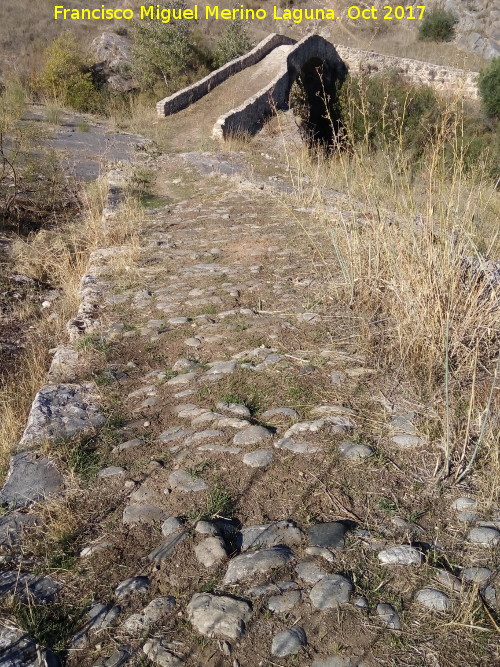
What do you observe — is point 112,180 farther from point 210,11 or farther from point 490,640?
point 210,11

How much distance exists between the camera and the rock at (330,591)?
1.77 m

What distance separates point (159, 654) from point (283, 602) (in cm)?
38

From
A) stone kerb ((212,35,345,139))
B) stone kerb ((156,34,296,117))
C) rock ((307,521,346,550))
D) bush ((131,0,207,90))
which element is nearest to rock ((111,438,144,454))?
rock ((307,521,346,550))

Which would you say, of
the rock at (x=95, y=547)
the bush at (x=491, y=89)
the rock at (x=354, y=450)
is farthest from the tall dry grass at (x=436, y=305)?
the bush at (x=491, y=89)

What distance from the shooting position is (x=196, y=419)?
2.81m

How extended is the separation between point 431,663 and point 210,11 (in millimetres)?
29305

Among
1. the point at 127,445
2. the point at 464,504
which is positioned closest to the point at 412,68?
the point at 127,445

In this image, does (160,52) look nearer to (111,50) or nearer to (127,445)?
(111,50)

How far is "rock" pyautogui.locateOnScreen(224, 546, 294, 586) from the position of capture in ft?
6.29

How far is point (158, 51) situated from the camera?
18.3 metres

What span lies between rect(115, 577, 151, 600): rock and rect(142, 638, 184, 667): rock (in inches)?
8.0

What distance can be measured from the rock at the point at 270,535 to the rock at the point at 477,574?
530mm

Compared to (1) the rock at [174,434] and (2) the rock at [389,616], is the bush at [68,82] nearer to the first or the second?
(1) the rock at [174,434]

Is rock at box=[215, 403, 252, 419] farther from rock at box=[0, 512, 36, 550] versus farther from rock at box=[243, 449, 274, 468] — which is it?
rock at box=[0, 512, 36, 550]
